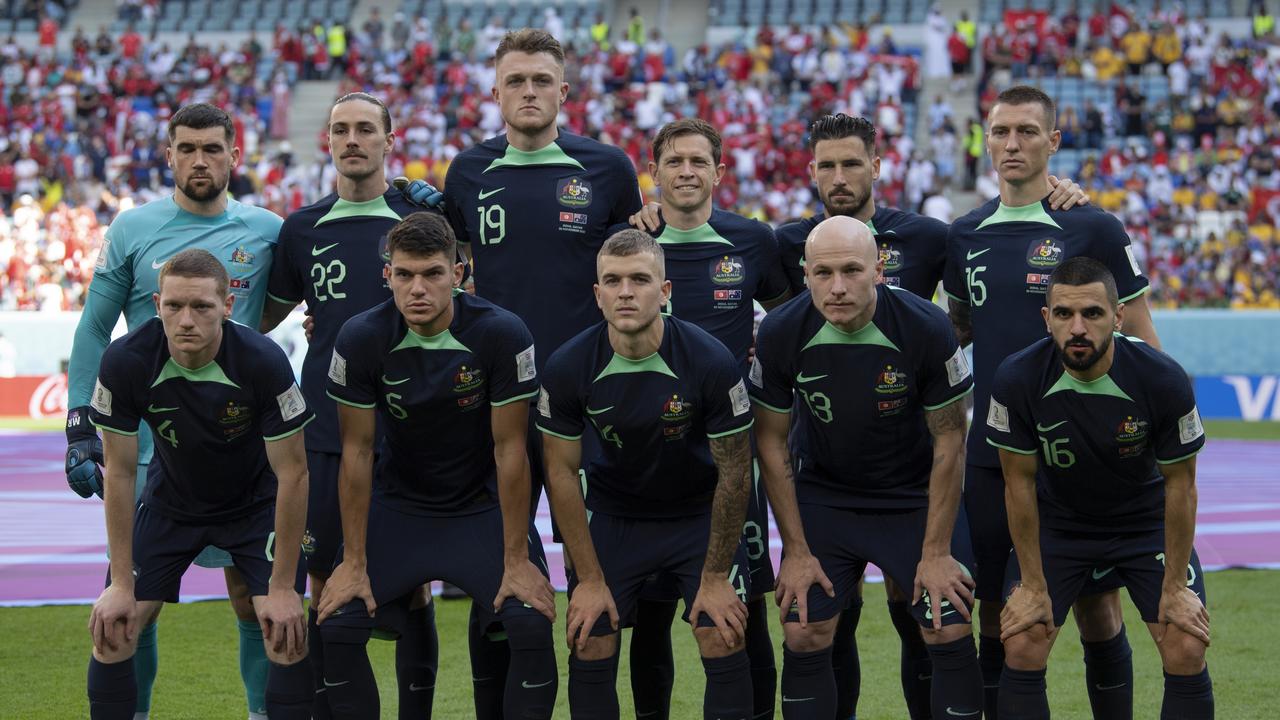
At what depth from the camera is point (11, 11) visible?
35438 millimetres

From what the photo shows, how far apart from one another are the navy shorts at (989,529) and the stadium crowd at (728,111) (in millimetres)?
16843

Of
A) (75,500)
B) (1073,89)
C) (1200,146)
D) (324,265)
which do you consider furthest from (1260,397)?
(324,265)

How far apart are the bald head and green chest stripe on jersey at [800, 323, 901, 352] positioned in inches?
5.0

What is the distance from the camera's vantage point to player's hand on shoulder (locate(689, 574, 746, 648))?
5328 mm

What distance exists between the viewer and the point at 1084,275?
5.23 metres

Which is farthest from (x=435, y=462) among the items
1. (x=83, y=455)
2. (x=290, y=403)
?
(x=83, y=455)

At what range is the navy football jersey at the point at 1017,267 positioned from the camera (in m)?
5.91

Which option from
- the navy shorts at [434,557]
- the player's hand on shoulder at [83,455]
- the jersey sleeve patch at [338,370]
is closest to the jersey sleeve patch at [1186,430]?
the navy shorts at [434,557]

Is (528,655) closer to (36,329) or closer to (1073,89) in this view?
(36,329)

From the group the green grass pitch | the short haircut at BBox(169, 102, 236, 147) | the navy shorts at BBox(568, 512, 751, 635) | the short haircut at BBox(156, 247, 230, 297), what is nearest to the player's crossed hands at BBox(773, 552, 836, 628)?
the navy shorts at BBox(568, 512, 751, 635)

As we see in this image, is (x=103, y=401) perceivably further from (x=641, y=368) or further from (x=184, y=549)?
(x=641, y=368)

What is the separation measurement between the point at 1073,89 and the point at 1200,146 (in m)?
2.94

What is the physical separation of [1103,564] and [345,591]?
2.97 m

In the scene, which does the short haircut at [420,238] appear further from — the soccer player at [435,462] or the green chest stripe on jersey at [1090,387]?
the green chest stripe on jersey at [1090,387]
